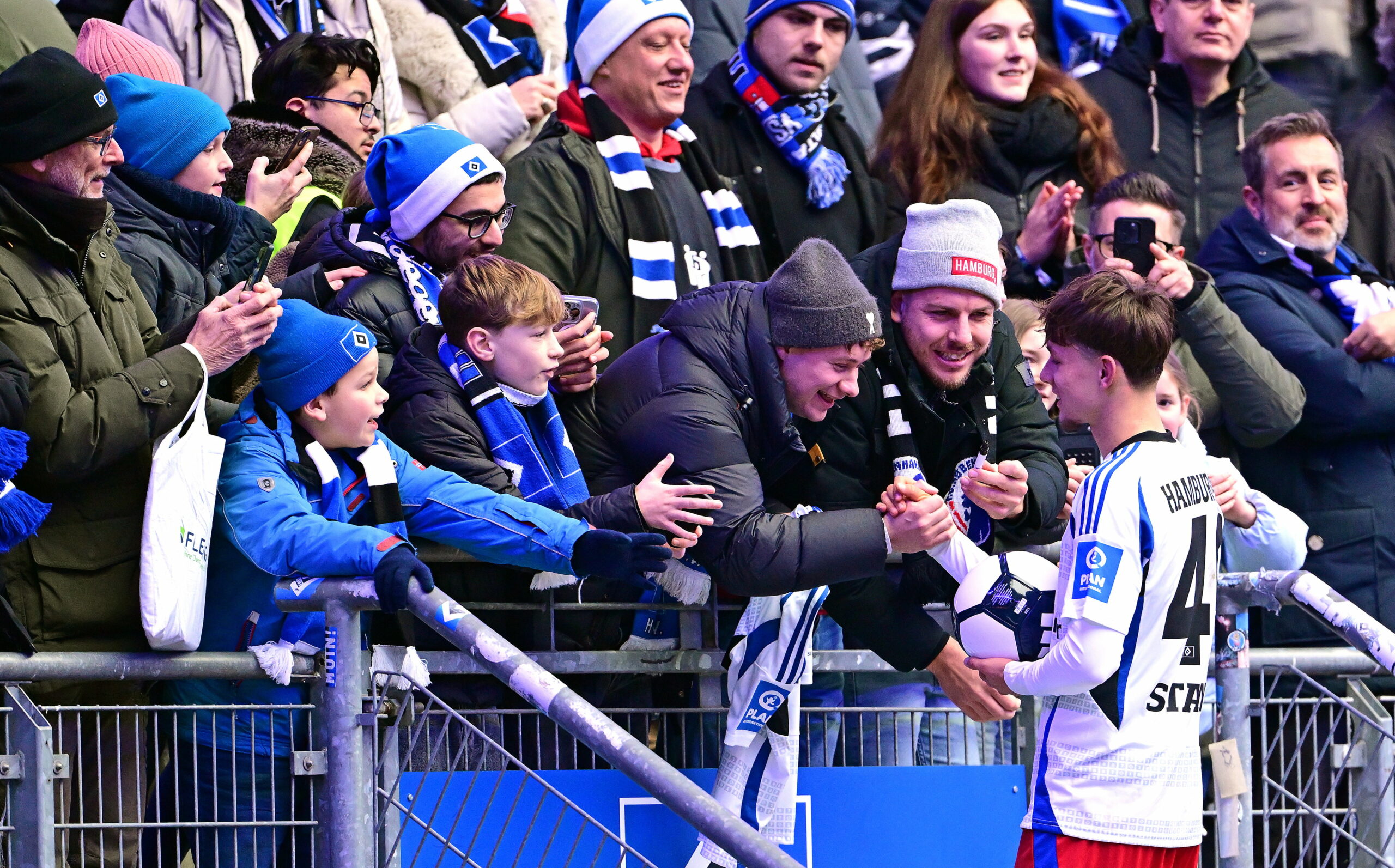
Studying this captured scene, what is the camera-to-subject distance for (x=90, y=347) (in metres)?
4.18

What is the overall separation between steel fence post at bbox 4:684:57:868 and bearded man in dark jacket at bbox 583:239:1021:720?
5.09 ft

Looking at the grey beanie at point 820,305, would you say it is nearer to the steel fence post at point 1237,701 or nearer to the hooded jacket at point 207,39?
the steel fence post at point 1237,701

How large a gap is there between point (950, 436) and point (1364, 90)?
433cm

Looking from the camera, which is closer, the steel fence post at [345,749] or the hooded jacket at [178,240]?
the steel fence post at [345,749]

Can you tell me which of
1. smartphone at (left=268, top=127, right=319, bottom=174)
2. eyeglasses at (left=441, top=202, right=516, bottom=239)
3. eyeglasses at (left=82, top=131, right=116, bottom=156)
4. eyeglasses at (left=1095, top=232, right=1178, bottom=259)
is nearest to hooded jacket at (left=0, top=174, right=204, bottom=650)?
eyeglasses at (left=82, top=131, right=116, bottom=156)

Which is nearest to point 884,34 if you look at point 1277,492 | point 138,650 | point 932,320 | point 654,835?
point 1277,492

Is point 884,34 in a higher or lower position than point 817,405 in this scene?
higher

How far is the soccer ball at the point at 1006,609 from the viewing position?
4.62 metres

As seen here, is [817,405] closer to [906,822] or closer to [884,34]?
[906,822]

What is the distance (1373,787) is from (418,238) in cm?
302

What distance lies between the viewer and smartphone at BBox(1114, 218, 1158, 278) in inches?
241

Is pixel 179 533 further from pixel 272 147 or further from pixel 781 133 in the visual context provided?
pixel 781 133

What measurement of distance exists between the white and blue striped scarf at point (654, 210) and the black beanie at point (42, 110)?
6.05 feet

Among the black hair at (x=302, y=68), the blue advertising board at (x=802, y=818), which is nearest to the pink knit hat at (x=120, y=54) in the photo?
the black hair at (x=302, y=68)
